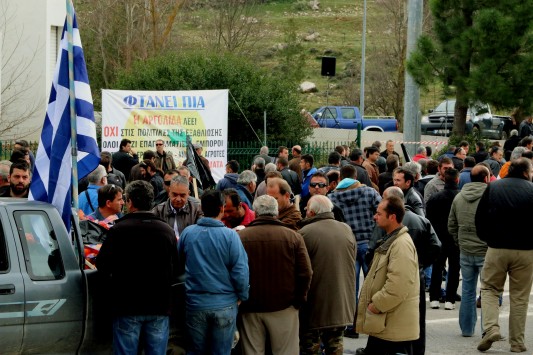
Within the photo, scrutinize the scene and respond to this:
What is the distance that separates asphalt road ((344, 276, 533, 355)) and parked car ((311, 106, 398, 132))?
2810 cm

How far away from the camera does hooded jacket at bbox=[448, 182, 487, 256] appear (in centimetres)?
1191

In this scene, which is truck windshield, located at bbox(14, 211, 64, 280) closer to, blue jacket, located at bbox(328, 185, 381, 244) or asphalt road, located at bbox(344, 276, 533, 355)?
asphalt road, located at bbox(344, 276, 533, 355)

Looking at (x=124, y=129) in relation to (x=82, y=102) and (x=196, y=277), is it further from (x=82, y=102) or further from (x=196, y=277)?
(x=196, y=277)

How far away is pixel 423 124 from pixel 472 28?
53.6ft

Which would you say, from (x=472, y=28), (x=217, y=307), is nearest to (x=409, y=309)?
(x=217, y=307)

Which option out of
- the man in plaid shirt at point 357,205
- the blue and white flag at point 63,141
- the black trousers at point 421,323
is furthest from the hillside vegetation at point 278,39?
the blue and white flag at point 63,141

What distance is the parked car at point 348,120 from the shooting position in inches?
1641

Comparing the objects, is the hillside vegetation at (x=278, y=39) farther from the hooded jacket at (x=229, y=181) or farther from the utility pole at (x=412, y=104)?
the hooded jacket at (x=229, y=181)

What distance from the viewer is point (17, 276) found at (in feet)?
24.3

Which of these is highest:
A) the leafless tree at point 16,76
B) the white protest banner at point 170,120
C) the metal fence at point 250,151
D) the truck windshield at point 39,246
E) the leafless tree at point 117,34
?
the leafless tree at point 117,34

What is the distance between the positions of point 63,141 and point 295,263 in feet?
8.01

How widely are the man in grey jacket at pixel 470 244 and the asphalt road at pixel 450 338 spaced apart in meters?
0.25

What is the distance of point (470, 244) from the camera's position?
1195cm

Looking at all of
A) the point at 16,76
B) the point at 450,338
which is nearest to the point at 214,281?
the point at 450,338
